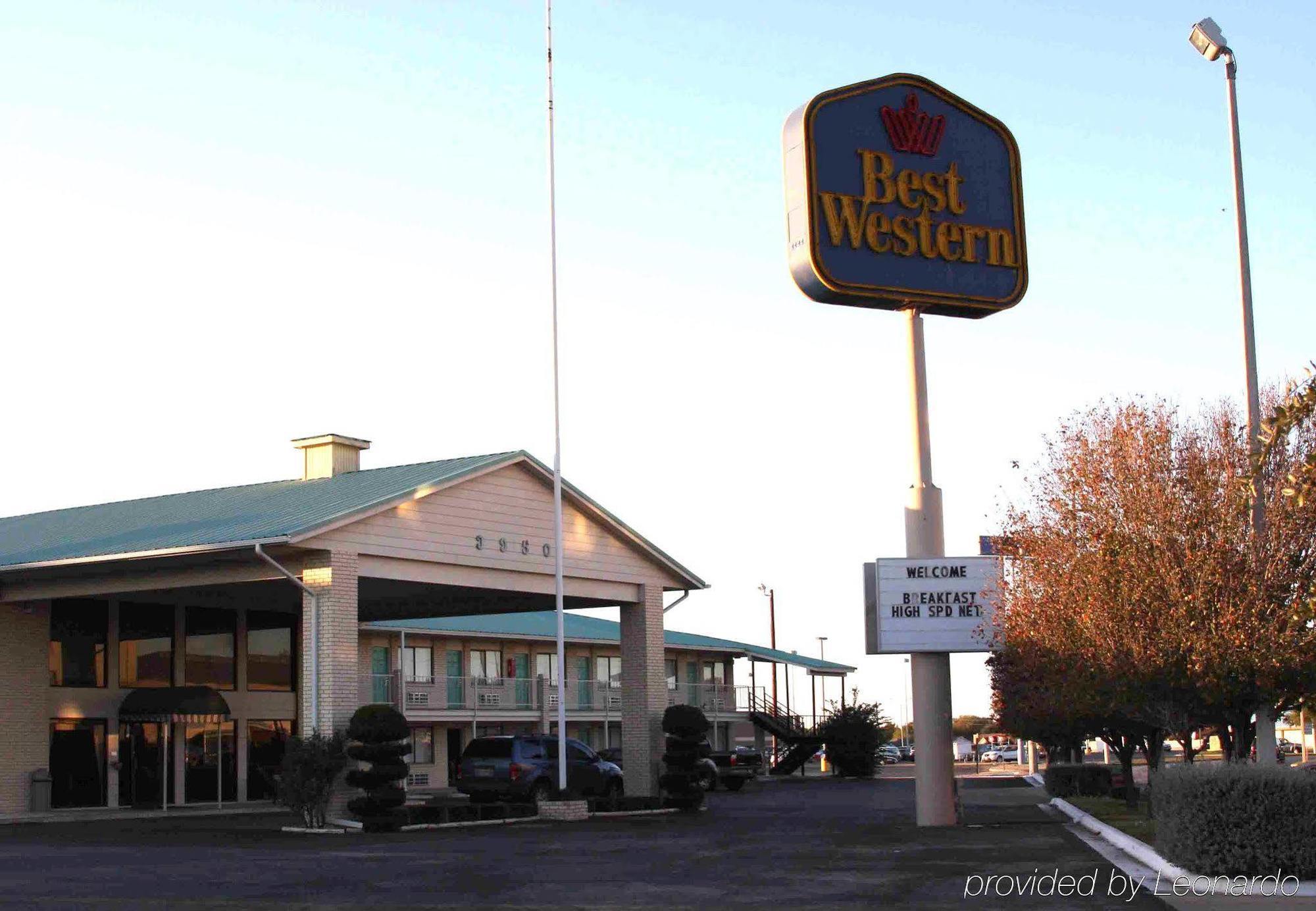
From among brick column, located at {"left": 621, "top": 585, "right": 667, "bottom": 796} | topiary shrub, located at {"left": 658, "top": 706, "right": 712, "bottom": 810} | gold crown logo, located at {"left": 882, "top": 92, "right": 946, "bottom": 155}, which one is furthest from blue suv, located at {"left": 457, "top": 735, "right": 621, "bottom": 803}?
gold crown logo, located at {"left": 882, "top": 92, "right": 946, "bottom": 155}

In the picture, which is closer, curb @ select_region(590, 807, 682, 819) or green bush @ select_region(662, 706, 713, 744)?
curb @ select_region(590, 807, 682, 819)

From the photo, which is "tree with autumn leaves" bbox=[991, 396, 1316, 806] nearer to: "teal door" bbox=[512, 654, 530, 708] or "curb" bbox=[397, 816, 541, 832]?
"curb" bbox=[397, 816, 541, 832]

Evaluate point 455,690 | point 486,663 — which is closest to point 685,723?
point 455,690

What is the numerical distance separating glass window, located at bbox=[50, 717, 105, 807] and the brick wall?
549 millimetres

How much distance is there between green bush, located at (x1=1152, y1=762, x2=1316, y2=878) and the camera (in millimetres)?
14117

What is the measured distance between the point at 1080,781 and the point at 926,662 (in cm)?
1155

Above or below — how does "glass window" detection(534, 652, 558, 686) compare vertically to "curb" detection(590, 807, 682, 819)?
above

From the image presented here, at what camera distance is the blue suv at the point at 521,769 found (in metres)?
32.0

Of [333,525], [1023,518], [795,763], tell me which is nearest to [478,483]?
[333,525]

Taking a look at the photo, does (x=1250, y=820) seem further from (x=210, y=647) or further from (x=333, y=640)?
(x=210, y=647)

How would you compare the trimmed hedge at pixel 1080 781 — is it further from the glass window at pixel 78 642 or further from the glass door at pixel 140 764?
the glass window at pixel 78 642

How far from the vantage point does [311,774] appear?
1020 inches

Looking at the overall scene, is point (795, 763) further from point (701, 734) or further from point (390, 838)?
point (390, 838)

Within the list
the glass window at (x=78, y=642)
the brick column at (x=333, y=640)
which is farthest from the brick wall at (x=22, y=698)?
the brick column at (x=333, y=640)
